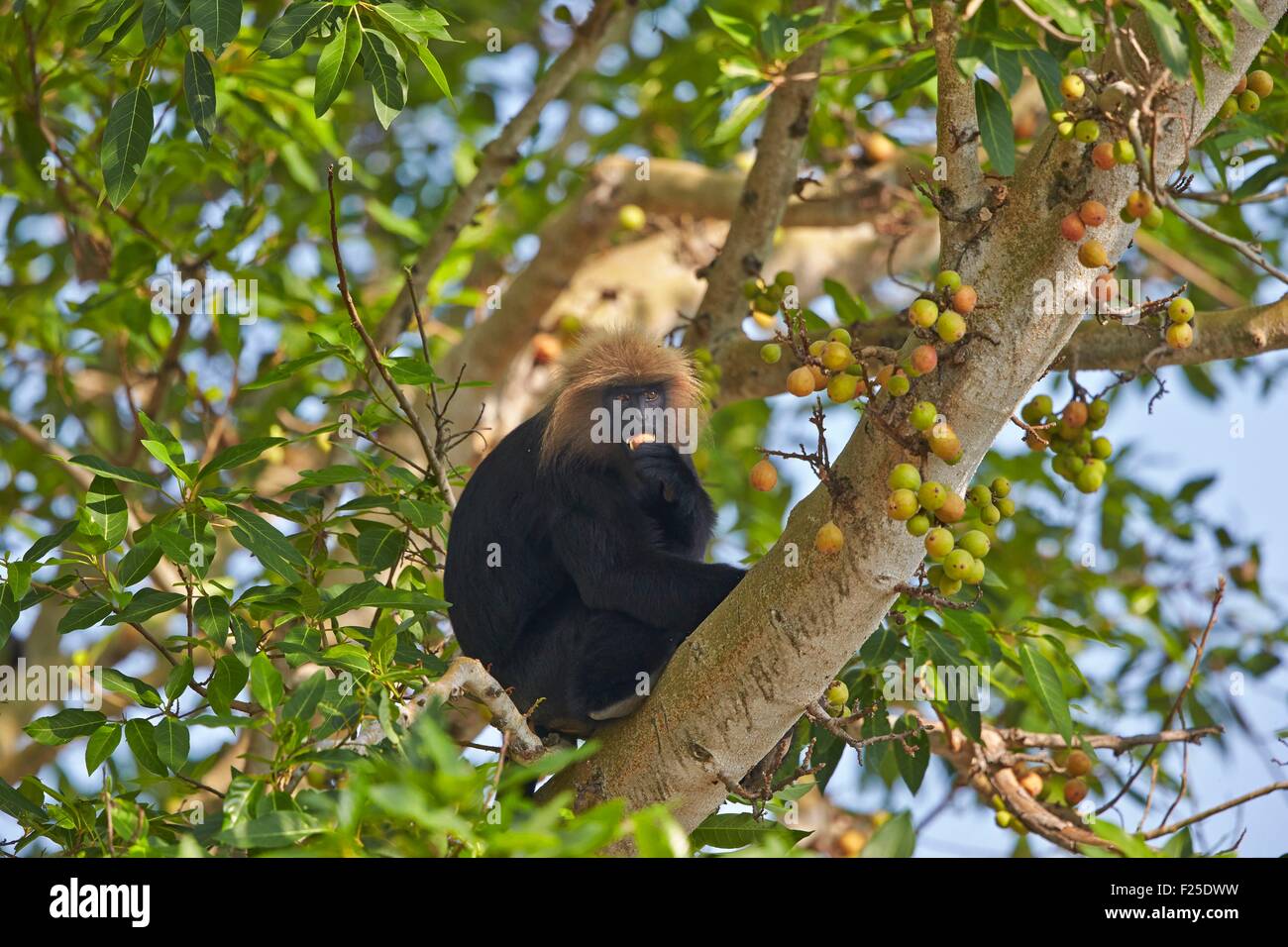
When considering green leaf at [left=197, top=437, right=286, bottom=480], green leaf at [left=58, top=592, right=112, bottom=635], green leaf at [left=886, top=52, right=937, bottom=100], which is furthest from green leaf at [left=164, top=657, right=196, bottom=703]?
green leaf at [left=886, top=52, right=937, bottom=100]

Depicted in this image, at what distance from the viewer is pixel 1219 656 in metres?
6.28

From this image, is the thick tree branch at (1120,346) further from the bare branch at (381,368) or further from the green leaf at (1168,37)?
the bare branch at (381,368)

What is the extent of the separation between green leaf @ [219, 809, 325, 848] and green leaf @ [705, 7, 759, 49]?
3173 mm

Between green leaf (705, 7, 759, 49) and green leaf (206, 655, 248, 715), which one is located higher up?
green leaf (705, 7, 759, 49)

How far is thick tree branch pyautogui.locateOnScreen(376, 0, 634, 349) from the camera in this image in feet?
17.6

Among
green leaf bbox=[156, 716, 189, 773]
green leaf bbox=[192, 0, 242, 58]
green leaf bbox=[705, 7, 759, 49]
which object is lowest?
green leaf bbox=[156, 716, 189, 773]

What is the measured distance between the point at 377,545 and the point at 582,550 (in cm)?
63

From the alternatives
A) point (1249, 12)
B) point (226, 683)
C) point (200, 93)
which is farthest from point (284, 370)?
point (1249, 12)

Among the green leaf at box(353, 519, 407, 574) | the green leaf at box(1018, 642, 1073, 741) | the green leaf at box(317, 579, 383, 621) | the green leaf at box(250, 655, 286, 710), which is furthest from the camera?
the green leaf at box(353, 519, 407, 574)

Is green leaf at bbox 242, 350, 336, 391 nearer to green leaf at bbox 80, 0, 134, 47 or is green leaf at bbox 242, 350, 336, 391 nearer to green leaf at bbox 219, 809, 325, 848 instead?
green leaf at bbox 80, 0, 134, 47

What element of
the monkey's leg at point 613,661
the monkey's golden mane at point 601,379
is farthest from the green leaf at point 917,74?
the monkey's leg at point 613,661

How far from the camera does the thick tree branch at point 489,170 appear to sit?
5.37 metres

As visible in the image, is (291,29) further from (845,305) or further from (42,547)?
(845,305)

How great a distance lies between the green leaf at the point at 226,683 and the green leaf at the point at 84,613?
0.35m
